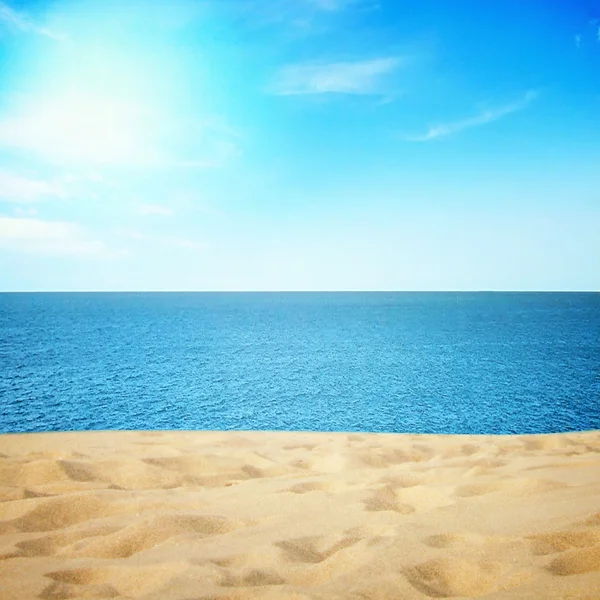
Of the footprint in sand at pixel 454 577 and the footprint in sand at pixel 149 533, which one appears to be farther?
the footprint in sand at pixel 149 533

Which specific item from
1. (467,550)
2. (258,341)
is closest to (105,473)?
(467,550)

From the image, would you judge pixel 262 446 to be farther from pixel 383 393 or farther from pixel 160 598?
pixel 383 393

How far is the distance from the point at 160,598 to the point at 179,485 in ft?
14.1

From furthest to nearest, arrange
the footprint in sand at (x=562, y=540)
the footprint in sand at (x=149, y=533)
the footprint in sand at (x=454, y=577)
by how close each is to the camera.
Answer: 1. the footprint in sand at (x=149, y=533)
2. the footprint in sand at (x=562, y=540)
3. the footprint in sand at (x=454, y=577)

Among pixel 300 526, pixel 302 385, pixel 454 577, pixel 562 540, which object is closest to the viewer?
pixel 454 577

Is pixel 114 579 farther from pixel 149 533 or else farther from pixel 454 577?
pixel 454 577

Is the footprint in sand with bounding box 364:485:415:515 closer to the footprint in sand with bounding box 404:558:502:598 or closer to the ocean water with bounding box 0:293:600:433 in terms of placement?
the footprint in sand with bounding box 404:558:502:598

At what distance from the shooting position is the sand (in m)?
4.21

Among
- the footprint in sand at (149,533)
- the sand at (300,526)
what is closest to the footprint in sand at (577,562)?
the sand at (300,526)

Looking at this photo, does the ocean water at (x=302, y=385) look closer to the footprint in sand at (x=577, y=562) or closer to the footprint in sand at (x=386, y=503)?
the footprint in sand at (x=386, y=503)

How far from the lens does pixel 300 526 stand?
5.75 metres

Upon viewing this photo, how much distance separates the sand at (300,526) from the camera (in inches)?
166

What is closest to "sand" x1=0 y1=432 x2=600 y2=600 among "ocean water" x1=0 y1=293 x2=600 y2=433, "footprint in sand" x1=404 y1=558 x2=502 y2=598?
"footprint in sand" x1=404 y1=558 x2=502 y2=598

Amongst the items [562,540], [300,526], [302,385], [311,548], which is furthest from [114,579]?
[302,385]
